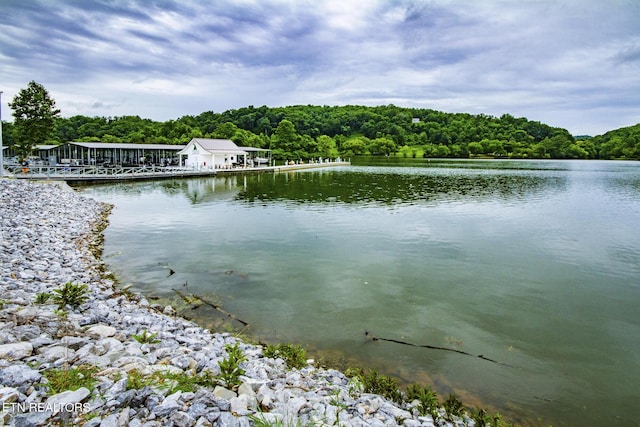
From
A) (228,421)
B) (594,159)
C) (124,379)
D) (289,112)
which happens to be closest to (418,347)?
(228,421)

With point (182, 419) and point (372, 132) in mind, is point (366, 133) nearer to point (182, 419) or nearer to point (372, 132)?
point (372, 132)

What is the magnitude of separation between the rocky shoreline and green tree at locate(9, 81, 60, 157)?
142ft

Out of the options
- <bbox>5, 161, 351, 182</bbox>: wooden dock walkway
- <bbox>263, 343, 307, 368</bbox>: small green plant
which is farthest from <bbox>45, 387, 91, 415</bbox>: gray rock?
<bbox>5, 161, 351, 182</bbox>: wooden dock walkway

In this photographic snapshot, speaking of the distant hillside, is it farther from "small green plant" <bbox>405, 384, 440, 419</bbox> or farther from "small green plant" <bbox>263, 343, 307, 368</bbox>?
"small green plant" <bbox>263, 343, 307, 368</bbox>

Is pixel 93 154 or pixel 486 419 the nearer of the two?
pixel 486 419

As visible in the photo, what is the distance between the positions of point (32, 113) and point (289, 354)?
4959cm

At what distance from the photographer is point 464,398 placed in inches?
224

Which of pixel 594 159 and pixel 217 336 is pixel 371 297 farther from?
pixel 594 159

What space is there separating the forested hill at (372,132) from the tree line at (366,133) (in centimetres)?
18

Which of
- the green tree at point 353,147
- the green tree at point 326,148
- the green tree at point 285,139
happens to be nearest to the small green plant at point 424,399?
the green tree at point 285,139

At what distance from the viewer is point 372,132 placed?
144 meters

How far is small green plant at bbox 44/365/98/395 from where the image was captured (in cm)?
405

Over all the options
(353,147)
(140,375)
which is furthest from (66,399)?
(353,147)

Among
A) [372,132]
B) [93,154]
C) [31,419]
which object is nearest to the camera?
[31,419]
